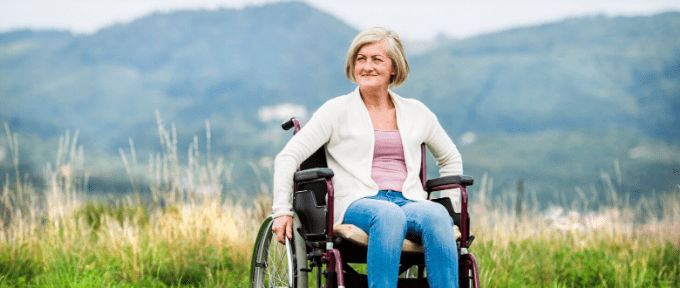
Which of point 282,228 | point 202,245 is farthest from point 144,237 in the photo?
point 282,228

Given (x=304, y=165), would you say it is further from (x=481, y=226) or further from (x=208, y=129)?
(x=481, y=226)

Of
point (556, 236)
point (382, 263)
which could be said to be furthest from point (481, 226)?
point (382, 263)

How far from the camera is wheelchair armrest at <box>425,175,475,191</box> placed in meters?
2.31

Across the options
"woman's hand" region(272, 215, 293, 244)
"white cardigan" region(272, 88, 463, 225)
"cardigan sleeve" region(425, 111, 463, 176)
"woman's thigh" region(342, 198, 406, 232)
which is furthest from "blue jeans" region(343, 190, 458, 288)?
"cardigan sleeve" region(425, 111, 463, 176)

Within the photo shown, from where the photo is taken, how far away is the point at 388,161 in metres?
2.45

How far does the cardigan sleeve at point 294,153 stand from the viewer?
7.58ft

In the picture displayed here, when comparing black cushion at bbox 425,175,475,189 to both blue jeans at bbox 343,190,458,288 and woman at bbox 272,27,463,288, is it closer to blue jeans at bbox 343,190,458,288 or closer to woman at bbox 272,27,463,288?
woman at bbox 272,27,463,288

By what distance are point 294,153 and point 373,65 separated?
1.69 feet

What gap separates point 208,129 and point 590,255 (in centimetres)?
281

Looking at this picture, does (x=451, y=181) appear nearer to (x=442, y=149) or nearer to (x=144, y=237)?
(x=442, y=149)

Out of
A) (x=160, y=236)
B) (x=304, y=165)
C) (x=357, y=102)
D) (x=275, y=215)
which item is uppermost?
(x=357, y=102)

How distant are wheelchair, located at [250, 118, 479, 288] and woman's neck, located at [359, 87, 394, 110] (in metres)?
0.28

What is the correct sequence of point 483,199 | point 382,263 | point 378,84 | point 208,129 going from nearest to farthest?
point 382,263 → point 378,84 → point 208,129 → point 483,199

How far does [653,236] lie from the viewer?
504cm
